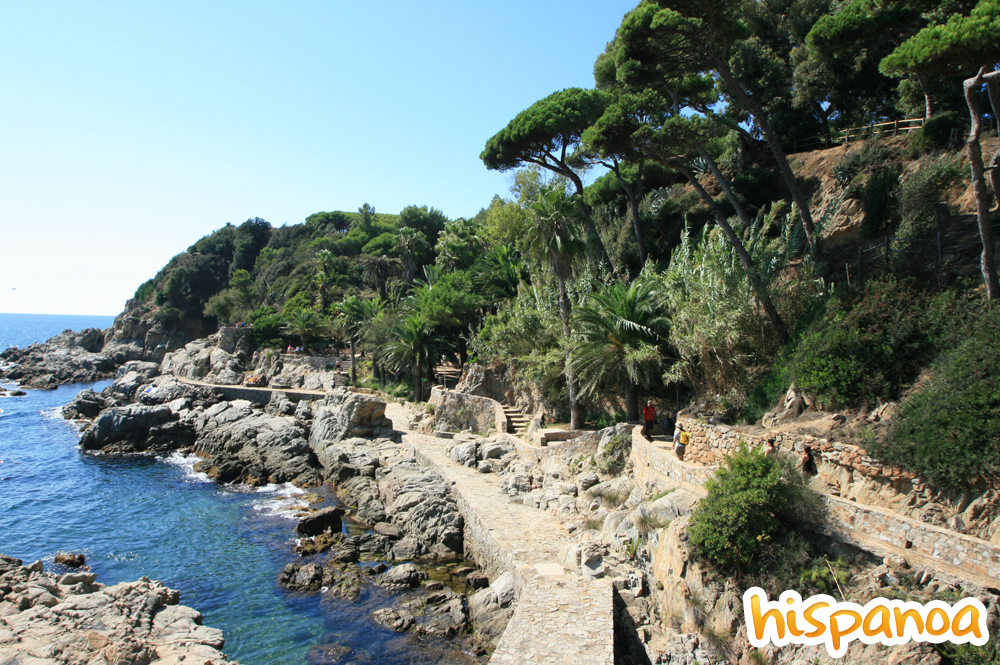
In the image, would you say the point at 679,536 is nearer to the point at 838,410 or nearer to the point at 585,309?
the point at 838,410

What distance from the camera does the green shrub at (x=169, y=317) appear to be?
3216 inches

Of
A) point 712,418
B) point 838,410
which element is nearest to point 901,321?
point 838,410

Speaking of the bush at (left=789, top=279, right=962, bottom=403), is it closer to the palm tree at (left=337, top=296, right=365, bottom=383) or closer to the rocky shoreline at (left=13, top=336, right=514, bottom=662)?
the rocky shoreline at (left=13, top=336, right=514, bottom=662)

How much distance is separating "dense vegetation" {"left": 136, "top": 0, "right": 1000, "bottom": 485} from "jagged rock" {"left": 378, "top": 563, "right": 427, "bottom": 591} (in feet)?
27.5

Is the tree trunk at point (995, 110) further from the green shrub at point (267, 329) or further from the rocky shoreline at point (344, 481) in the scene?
the green shrub at point (267, 329)

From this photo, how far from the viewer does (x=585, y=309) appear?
2102 cm

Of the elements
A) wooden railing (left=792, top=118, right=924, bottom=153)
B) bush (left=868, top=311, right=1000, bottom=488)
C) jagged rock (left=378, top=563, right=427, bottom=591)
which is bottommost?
jagged rock (left=378, top=563, right=427, bottom=591)

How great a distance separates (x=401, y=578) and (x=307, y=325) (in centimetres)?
4176

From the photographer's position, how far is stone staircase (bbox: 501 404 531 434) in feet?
89.9

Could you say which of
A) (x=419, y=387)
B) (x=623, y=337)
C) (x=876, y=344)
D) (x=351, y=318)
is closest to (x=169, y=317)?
(x=351, y=318)

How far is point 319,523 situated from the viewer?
21.3m

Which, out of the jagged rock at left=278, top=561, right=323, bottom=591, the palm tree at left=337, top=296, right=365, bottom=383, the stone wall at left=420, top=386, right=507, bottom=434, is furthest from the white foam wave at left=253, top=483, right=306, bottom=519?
the palm tree at left=337, top=296, right=365, bottom=383

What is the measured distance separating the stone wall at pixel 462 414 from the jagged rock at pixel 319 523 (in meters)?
9.67

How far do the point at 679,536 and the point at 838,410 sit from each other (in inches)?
181
